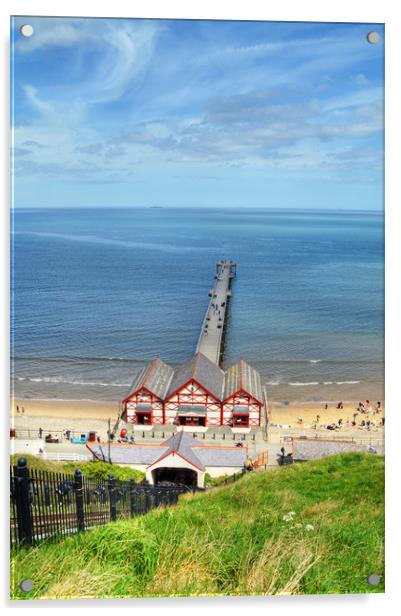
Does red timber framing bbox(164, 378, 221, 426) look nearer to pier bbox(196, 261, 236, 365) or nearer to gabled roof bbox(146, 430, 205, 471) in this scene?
gabled roof bbox(146, 430, 205, 471)

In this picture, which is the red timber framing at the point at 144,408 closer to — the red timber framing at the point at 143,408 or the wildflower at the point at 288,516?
the red timber framing at the point at 143,408

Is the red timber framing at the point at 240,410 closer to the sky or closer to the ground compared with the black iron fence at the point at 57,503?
closer to the sky

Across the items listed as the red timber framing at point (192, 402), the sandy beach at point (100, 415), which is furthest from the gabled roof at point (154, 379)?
the sandy beach at point (100, 415)

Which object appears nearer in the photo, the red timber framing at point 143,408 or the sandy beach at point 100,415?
the sandy beach at point 100,415

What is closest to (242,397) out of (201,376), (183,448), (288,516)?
(201,376)

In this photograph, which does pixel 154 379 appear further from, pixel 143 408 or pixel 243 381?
pixel 243 381

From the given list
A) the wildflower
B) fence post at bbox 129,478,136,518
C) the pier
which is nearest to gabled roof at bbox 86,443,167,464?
fence post at bbox 129,478,136,518
